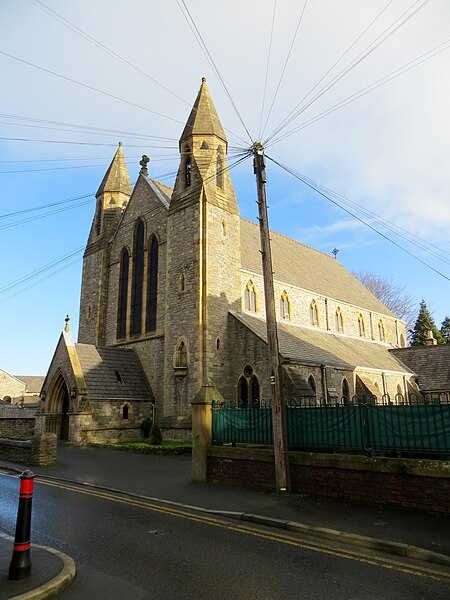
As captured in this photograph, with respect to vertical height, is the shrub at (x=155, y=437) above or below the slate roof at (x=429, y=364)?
below

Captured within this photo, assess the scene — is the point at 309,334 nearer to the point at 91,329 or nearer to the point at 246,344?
the point at 246,344

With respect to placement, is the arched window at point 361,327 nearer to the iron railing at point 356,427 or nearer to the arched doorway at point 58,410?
the arched doorway at point 58,410

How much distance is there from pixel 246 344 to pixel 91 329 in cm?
1231

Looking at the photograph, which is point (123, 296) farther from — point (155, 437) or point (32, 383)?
point (32, 383)

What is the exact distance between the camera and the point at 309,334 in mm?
27141

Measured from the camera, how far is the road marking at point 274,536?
218 inches

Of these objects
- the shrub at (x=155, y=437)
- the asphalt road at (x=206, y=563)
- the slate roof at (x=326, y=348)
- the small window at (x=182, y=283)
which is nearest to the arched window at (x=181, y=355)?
the small window at (x=182, y=283)

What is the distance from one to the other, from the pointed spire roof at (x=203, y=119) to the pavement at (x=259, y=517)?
18.2m

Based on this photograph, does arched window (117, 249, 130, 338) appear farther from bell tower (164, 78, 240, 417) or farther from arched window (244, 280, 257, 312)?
arched window (244, 280, 257, 312)

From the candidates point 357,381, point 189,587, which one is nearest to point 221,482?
point 189,587

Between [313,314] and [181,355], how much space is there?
11623 mm

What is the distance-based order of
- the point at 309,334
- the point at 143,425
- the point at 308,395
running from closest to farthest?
the point at 308,395 → the point at 143,425 → the point at 309,334

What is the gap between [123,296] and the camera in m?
27.4

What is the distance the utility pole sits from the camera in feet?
32.1
